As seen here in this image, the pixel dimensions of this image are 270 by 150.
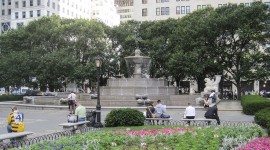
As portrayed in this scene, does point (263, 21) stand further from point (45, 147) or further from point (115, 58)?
point (45, 147)

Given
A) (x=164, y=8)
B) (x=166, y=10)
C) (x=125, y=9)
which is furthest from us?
(x=125, y=9)

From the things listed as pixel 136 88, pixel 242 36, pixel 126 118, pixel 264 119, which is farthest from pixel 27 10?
pixel 264 119

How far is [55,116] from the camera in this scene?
26.5 metres

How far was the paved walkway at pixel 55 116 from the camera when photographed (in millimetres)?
19923

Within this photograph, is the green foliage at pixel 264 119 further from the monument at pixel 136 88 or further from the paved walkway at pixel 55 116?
the monument at pixel 136 88

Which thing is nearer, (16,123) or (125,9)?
(16,123)

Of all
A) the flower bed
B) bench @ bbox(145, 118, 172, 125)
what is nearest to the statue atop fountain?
bench @ bbox(145, 118, 172, 125)

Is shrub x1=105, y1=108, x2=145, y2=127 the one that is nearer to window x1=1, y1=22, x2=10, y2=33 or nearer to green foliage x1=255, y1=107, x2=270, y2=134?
green foliage x1=255, y1=107, x2=270, y2=134

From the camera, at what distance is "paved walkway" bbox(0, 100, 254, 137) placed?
65.4 ft

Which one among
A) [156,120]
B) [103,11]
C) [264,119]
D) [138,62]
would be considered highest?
[103,11]

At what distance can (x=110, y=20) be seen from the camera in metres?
160

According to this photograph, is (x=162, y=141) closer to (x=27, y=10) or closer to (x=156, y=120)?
(x=156, y=120)

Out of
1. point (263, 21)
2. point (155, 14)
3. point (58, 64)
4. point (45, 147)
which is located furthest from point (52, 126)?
point (155, 14)

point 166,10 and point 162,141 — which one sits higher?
point 166,10
